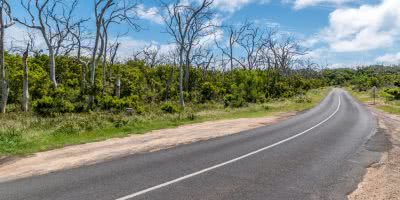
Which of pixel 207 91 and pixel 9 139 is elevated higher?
pixel 207 91

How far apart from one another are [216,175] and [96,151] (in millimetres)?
4912

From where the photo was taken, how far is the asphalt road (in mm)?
7699

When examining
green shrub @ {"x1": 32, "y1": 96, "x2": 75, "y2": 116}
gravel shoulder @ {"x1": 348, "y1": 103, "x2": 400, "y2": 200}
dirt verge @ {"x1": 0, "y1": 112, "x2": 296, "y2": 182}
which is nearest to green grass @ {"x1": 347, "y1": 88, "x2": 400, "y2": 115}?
dirt verge @ {"x1": 0, "y1": 112, "x2": 296, "y2": 182}

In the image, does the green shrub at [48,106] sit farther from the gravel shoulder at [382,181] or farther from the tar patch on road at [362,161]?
the gravel shoulder at [382,181]

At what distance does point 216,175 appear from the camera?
30.7 feet

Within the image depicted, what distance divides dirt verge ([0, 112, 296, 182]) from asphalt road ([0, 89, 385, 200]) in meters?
0.66

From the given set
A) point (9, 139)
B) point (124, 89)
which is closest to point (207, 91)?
point (124, 89)

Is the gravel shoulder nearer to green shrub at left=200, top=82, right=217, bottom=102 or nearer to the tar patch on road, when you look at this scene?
the tar patch on road

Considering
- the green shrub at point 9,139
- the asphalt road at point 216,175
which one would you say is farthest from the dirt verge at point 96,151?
the green shrub at point 9,139

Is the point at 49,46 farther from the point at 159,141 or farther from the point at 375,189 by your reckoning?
the point at 375,189

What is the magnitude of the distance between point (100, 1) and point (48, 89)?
7696 mm

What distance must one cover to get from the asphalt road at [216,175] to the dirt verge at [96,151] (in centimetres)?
66

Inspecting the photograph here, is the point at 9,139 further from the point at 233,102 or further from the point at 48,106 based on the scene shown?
the point at 233,102

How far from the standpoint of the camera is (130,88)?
1448 inches
